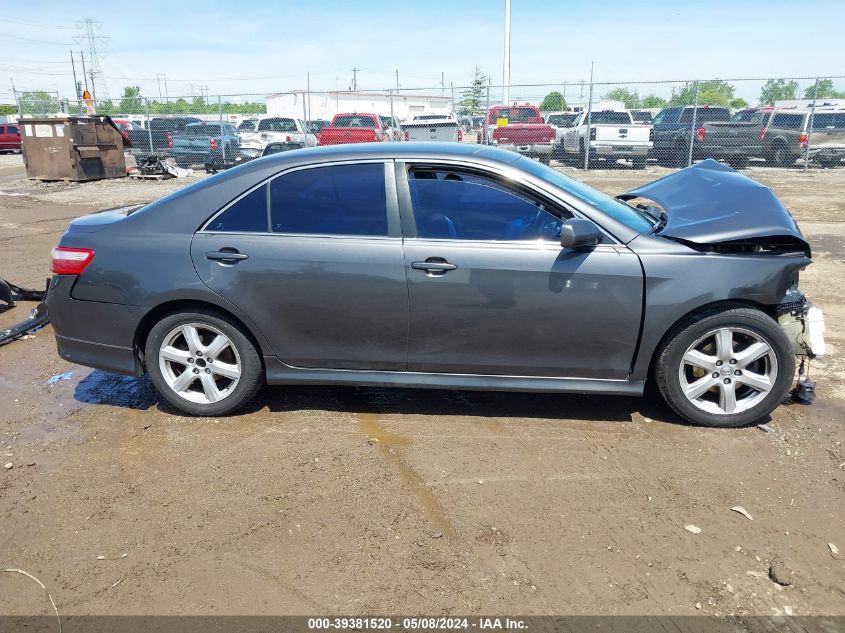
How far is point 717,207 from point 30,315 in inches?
238

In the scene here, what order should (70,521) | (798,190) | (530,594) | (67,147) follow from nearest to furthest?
(530,594), (70,521), (798,190), (67,147)

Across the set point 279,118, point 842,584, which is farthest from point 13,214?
point 842,584

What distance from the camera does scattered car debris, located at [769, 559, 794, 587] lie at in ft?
8.89

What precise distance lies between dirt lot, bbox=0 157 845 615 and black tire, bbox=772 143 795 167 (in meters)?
17.5

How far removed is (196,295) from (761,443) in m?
3.40

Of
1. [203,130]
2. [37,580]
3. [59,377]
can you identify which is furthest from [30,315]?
[203,130]

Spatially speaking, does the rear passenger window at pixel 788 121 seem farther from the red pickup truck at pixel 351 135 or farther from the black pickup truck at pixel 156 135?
→ the black pickup truck at pixel 156 135

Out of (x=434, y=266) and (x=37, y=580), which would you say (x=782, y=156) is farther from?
(x=37, y=580)

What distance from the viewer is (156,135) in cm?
2369

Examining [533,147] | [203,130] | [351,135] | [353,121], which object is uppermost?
[353,121]

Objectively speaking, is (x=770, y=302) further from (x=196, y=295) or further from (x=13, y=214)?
(x=13, y=214)

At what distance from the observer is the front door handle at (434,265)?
12.6ft

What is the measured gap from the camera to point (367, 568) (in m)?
2.86

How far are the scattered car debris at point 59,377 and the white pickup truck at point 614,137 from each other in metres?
17.5
